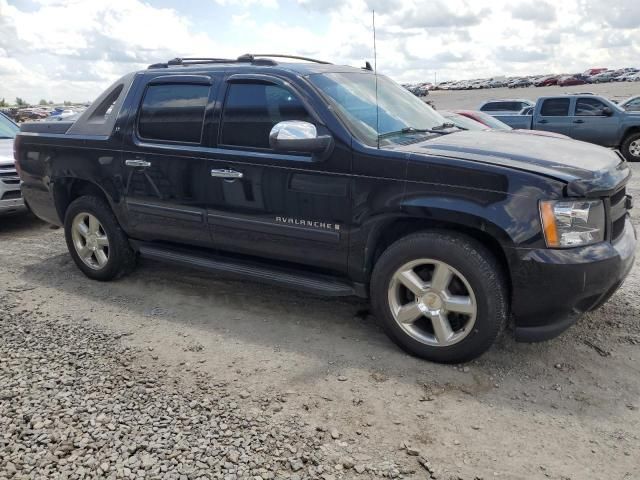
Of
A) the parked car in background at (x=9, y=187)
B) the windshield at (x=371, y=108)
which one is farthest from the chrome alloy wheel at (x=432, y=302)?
the parked car in background at (x=9, y=187)

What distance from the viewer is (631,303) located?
13.8 feet

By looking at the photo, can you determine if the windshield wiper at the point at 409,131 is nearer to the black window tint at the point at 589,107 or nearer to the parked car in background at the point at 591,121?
the parked car in background at the point at 591,121

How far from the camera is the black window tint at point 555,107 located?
1365 centimetres

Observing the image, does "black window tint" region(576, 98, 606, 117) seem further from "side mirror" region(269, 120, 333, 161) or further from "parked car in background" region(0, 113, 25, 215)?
"parked car in background" region(0, 113, 25, 215)

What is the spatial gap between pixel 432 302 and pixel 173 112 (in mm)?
2493

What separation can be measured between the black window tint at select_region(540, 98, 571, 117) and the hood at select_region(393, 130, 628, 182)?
10.9 meters

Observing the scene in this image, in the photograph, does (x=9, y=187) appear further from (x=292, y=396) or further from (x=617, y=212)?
(x=617, y=212)

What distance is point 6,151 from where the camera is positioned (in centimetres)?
750

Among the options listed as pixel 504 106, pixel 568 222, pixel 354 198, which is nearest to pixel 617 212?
pixel 568 222

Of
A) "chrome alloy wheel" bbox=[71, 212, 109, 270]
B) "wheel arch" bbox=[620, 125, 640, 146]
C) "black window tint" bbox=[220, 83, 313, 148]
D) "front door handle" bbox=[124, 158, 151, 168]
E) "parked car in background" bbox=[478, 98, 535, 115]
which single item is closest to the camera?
"black window tint" bbox=[220, 83, 313, 148]

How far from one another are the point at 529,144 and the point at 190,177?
7.94 ft

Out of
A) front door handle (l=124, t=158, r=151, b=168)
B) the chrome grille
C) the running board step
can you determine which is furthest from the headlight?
front door handle (l=124, t=158, r=151, b=168)

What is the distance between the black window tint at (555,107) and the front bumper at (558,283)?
38.3 feet

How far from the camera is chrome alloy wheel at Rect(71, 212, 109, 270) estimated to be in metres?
4.96
